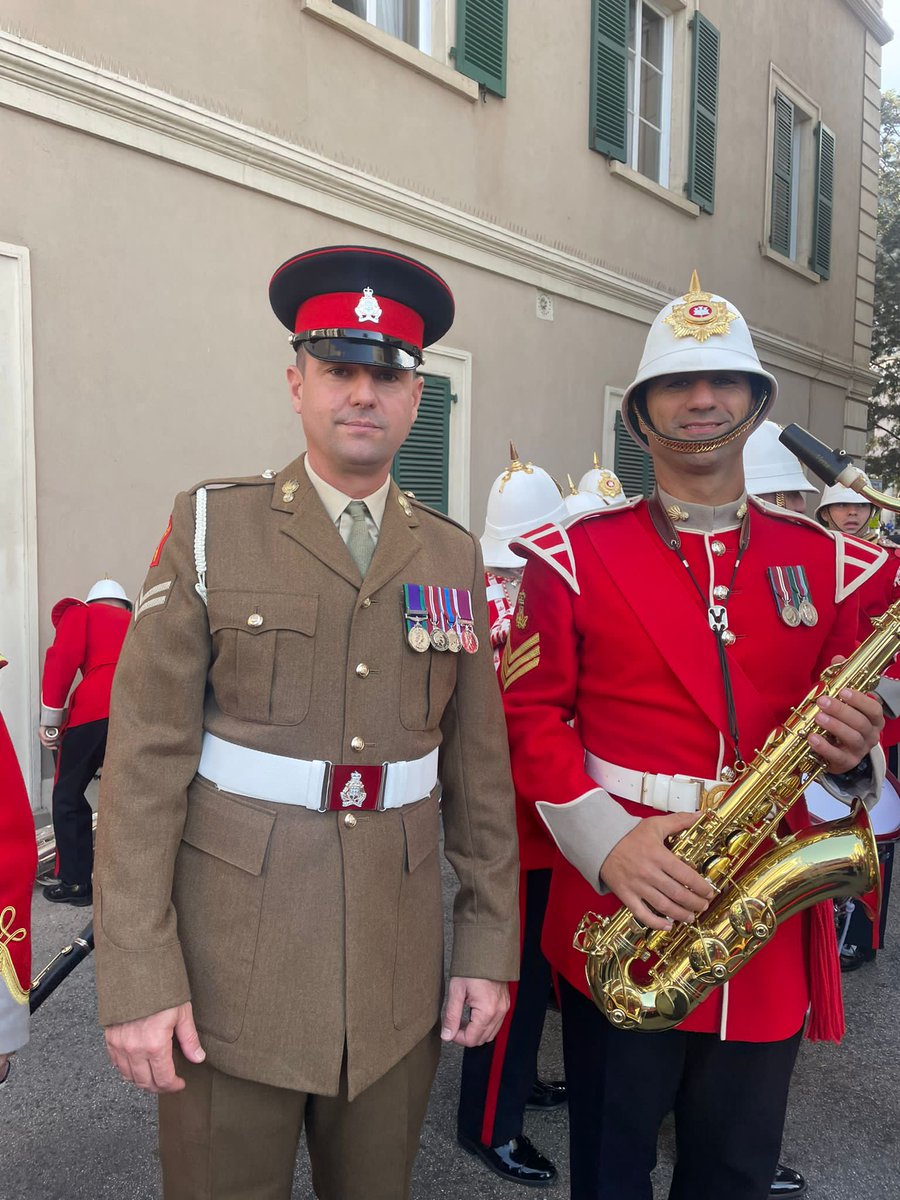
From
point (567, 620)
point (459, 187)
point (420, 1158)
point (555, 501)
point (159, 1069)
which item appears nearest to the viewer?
point (159, 1069)

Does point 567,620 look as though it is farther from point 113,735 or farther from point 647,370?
point 113,735

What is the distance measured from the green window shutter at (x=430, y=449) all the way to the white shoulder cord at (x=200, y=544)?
4.96 m

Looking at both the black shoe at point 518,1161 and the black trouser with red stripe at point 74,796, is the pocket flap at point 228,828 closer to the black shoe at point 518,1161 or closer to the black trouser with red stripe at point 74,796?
the black shoe at point 518,1161

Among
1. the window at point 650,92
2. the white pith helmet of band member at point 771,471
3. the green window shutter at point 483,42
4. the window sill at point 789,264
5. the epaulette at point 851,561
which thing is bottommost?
the epaulette at point 851,561

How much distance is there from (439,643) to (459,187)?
591 cm

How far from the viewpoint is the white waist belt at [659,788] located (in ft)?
6.13

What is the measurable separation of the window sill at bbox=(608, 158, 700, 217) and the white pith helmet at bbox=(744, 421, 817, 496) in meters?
4.59

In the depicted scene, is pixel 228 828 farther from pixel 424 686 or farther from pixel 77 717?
pixel 77 717

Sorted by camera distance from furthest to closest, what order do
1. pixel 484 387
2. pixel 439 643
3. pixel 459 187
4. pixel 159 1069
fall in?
1. pixel 484 387
2. pixel 459 187
3. pixel 439 643
4. pixel 159 1069

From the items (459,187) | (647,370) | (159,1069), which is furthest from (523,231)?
(159,1069)

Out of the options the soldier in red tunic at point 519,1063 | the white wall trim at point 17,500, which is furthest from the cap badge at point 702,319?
the white wall trim at point 17,500

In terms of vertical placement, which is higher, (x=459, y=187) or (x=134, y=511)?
(x=459, y=187)

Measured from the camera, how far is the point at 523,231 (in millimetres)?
7340

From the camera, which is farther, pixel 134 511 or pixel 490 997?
pixel 134 511
